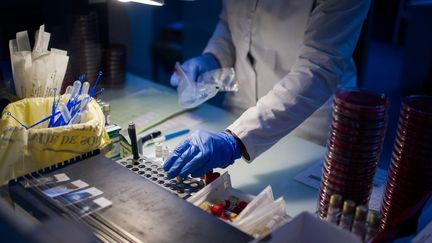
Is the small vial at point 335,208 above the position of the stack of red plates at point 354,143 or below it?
below

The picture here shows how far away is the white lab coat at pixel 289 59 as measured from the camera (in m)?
1.43

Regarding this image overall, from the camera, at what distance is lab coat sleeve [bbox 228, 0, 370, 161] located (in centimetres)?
142

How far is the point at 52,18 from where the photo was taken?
5.84 ft

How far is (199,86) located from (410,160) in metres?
1.07

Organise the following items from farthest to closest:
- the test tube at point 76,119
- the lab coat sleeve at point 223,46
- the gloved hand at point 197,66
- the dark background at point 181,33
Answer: the lab coat sleeve at point 223,46
the gloved hand at point 197,66
the dark background at point 181,33
the test tube at point 76,119

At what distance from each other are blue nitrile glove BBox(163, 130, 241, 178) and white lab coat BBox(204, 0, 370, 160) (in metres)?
0.11

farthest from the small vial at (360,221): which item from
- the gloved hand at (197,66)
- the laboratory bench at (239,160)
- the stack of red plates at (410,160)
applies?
the gloved hand at (197,66)

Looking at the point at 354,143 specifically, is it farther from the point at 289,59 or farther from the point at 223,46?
the point at 223,46

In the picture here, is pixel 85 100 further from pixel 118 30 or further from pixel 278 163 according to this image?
pixel 118 30

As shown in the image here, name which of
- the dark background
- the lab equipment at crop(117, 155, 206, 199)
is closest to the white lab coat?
the lab equipment at crop(117, 155, 206, 199)

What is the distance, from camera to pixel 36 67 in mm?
1335

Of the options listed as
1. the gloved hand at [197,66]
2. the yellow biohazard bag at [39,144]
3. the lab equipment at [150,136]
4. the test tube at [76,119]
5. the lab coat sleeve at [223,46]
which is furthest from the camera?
the lab coat sleeve at [223,46]

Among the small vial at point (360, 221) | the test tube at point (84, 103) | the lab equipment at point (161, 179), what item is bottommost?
the lab equipment at point (161, 179)

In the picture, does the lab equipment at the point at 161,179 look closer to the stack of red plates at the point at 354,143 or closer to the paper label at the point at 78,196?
the paper label at the point at 78,196
